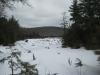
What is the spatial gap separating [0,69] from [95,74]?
4680mm

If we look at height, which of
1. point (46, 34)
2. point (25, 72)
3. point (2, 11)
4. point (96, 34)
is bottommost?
point (46, 34)

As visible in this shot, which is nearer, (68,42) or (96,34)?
(96,34)

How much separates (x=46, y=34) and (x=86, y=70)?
5247 inches

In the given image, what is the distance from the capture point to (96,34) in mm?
8586

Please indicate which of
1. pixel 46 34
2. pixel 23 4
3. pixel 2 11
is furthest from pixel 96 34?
pixel 46 34

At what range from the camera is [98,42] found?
332 inches

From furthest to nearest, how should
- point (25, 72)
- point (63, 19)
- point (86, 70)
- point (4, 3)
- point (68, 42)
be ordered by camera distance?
1. point (63, 19)
2. point (68, 42)
3. point (86, 70)
4. point (4, 3)
5. point (25, 72)

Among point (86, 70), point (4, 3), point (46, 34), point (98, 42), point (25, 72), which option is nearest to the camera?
point (25, 72)

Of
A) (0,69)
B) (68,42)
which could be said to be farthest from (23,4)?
(68,42)

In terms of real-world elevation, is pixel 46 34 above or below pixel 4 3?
below

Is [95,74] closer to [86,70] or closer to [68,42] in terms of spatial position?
[86,70]

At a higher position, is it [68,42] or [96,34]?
[96,34]

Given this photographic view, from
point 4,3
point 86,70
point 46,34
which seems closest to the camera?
point 4,3

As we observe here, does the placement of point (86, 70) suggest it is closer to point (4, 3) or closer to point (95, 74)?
point (95, 74)
